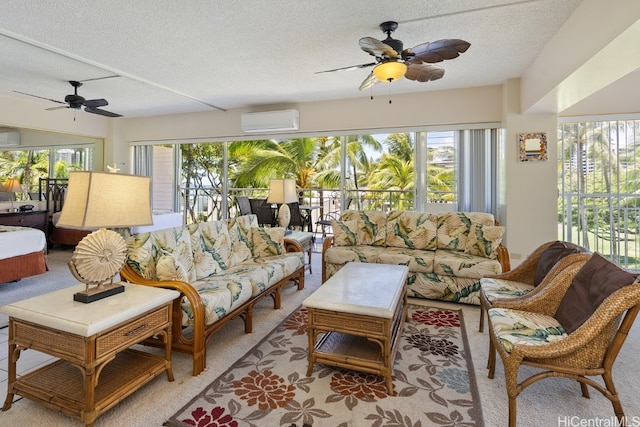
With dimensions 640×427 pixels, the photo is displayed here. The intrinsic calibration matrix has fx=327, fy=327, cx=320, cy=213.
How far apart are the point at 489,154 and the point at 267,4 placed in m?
3.73

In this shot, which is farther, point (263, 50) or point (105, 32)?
point (263, 50)

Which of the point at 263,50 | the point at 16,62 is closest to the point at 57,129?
the point at 16,62

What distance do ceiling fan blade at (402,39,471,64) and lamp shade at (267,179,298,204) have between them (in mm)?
2036

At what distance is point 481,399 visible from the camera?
1818mm

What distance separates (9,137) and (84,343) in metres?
7.08

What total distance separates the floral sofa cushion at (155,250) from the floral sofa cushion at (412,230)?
2304mm

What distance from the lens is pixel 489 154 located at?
4.81 metres

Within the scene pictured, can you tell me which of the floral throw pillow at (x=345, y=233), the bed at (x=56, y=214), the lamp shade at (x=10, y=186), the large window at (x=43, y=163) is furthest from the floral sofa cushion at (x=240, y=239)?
the large window at (x=43, y=163)

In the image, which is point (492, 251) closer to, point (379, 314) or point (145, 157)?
point (379, 314)

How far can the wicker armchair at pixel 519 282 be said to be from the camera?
2010mm

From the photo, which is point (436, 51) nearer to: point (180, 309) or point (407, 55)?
point (407, 55)

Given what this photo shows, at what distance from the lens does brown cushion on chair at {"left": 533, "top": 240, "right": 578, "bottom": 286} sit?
7.30 ft

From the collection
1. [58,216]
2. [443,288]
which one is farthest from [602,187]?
[58,216]

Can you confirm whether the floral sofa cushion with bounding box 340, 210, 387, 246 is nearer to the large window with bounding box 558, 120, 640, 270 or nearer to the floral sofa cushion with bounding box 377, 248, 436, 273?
the floral sofa cushion with bounding box 377, 248, 436, 273
